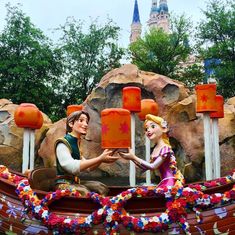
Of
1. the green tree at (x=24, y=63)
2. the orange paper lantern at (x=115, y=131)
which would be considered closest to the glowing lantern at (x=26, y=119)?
the orange paper lantern at (x=115, y=131)

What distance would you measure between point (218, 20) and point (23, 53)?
9047mm

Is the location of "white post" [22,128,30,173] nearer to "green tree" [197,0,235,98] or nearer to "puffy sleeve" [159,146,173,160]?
"puffy sleeve" [159,146,173,160]

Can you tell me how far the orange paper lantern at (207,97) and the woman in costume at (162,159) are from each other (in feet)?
11.7

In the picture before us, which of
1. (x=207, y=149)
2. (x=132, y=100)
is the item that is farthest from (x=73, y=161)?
(x=207, y=149)

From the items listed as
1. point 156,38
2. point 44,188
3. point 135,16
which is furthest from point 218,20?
point 135,16

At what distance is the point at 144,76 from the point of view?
435 inches

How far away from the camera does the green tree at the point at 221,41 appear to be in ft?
48.7

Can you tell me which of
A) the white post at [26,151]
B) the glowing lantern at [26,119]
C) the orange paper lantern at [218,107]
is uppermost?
the orange paper lantern at [218,107]

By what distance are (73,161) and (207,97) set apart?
4.25 m

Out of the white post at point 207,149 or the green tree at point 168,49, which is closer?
the white post at point 207,149

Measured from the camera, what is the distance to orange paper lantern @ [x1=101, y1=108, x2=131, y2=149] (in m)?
2.45

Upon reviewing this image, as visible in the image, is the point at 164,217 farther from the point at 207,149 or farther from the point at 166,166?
the point at 207,149

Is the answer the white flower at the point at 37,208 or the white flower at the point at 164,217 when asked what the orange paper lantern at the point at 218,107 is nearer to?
the white flower at the point at 164,217

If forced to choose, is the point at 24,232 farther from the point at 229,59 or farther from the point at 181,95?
the point at 229,59
